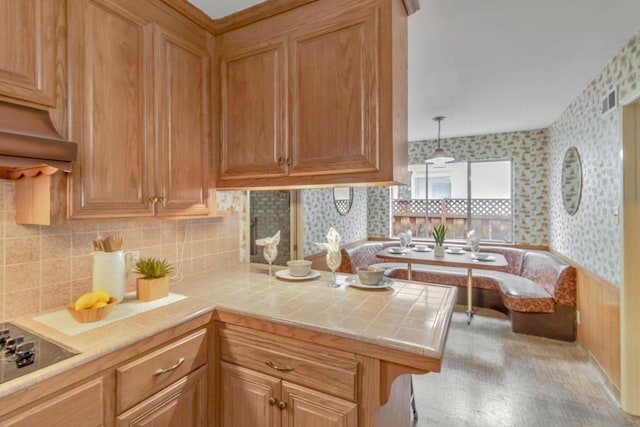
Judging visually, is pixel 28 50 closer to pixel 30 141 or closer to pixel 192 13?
pixel 30 141

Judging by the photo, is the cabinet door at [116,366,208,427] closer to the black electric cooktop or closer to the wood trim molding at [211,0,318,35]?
the black electric cooktop

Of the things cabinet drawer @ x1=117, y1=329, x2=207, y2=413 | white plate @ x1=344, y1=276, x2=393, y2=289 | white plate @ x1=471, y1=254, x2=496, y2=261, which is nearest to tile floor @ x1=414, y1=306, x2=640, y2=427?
white plate @ x1=471, y1=254, x2=496, y2=261

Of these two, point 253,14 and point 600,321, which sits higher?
point 253,14

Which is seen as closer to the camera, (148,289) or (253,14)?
(148,289)

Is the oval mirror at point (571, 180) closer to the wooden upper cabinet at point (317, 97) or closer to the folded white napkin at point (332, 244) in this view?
the wooden upper cabinet at point (317, 97)

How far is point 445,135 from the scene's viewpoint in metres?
4.84

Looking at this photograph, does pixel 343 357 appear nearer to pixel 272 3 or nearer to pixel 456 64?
pixel 272 3

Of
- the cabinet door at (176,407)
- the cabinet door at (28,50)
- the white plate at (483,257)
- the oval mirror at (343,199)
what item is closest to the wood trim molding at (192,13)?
the cabinet door at (28,50)

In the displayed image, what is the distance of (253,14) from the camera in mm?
1629

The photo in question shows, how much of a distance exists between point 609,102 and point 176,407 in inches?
134

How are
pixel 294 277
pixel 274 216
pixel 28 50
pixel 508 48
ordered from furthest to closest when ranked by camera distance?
pixel 274 216, pixel 508 48, pixel 294 277, pixel 28 50

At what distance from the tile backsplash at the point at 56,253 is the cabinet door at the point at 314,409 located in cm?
106

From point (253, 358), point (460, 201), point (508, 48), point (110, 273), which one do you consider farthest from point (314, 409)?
point (460, 201)

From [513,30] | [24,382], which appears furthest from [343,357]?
[513,30]
